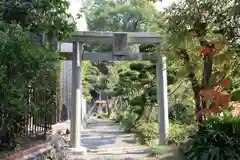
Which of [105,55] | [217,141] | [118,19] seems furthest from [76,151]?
[118,19]

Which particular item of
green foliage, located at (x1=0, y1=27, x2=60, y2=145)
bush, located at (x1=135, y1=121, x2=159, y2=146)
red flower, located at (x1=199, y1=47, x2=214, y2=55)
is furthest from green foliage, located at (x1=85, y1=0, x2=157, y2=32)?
green foliage, located at (x1=0, y1=27, x2=60, y2=145)

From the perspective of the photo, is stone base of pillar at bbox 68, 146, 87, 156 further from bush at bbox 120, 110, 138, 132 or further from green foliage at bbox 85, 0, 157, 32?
green foliage at bbox 85, 0, 157, 32

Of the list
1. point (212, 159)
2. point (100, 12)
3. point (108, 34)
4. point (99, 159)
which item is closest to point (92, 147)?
point (99, 159)

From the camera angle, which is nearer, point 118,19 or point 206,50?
point 206,50

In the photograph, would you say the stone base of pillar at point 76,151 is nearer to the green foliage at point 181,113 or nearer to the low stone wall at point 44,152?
the low stone wall at point 44,152

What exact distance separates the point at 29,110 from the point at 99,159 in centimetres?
345

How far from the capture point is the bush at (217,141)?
4.88 m

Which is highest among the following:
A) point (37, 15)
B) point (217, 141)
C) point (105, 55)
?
point (37, 15)

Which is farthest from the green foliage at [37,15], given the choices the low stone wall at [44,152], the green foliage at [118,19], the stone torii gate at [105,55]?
the green foliage at [118,19]

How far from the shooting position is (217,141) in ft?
16.7

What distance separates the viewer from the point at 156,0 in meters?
6.50

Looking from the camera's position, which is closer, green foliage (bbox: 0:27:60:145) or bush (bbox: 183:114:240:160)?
green foliage (bbox: 0:27:60:145)

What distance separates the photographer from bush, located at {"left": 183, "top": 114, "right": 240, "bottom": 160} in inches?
192

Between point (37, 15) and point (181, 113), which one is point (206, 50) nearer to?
point (37, 15)
